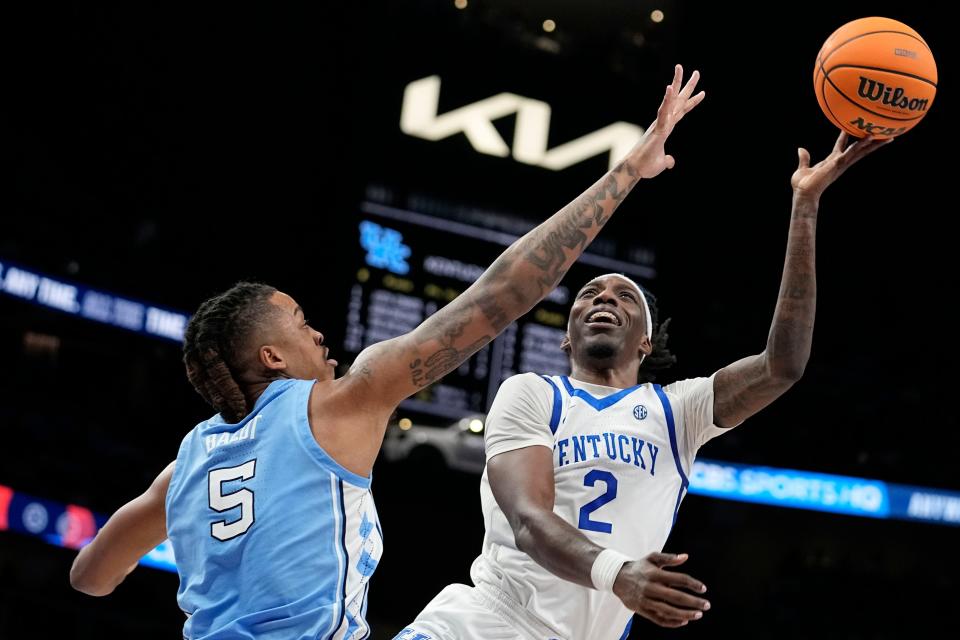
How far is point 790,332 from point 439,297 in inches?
256

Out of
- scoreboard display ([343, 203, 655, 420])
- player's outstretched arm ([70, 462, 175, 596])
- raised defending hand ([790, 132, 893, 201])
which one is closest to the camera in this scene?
player's outstretched arm ([70, 462, 175, 596])

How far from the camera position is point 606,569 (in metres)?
2.78

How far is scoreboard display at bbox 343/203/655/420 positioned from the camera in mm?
10055

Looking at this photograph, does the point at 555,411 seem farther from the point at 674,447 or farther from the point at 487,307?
the point at 487,307

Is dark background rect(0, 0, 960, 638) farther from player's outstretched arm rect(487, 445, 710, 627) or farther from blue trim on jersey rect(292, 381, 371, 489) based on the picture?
blue trim on jersey rect(292, 381, 371, 489)

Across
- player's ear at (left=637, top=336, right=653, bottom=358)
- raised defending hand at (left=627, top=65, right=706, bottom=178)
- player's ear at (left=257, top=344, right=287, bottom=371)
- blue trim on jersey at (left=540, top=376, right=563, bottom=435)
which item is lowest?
player's ear at (left=257, top=344, right=287, bottom=371)

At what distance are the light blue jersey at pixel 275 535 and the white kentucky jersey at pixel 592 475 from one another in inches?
39.5

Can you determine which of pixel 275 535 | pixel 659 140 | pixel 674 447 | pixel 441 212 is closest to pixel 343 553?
pixel 275 535

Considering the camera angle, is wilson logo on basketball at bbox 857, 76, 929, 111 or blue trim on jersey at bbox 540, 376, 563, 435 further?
wilson logo on basketball at bbox 857, 76, 929, 111

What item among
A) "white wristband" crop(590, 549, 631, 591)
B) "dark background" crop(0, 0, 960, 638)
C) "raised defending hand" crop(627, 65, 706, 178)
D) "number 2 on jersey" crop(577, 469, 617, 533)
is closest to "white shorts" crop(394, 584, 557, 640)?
"number 2 on jersey" crop(577, 469, 617, 533)

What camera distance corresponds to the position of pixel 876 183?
14.3 m

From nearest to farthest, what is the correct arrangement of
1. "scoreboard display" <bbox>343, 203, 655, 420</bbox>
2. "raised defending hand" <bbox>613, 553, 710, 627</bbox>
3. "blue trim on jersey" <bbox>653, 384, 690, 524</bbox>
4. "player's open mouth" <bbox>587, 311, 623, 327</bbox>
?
1. "raised defending hand" <bbox>613, 553, 710, 627</bbox>
2. "blue trim on jersey" <bbox>653, 384, 690, 524</bbox>
3. "player's open mouth" <bbox>587, 311, 623, 327</bbox>
4. "scoreboard display" <bbox>343, 203, 655, 420</bbox>

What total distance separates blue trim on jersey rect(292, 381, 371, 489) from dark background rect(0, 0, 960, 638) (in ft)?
24.4

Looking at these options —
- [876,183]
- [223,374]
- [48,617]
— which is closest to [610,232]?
[876,183]
